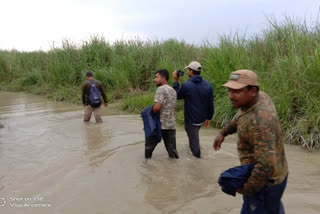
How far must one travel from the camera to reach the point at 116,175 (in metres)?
4.29

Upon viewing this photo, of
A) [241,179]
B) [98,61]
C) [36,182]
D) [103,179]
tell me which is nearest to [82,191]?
[103,179]

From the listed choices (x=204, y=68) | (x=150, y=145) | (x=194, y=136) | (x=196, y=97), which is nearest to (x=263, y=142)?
(x=196, y=97)

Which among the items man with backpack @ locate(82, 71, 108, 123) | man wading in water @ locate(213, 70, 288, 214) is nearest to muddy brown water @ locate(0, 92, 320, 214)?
man with backpack @ locate(82, 71, 108, 123)

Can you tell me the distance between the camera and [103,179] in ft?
13.6

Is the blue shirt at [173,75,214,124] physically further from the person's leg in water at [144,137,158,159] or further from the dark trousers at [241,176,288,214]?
the dark trousers at [241,176,288,214]

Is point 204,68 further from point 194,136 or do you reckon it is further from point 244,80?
point 244,80

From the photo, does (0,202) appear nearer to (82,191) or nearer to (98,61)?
(82,191)

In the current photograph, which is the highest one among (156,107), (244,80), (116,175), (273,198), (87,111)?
(244,80)

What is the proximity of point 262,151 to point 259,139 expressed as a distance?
8cm

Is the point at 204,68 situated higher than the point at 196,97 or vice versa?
the point at 204,68

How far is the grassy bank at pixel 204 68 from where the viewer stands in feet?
19.1

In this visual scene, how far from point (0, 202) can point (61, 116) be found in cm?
562

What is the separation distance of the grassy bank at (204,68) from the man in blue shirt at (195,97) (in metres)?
2.00

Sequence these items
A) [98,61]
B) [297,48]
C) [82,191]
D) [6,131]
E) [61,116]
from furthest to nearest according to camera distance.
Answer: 1. [98,61]
2. [61,116]
3. [6,131]
4. [297,48]
5. [82,191]
